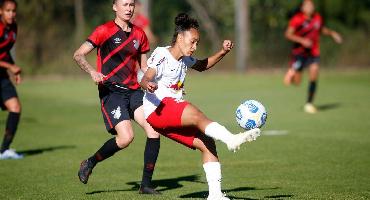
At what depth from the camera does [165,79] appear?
7.43m

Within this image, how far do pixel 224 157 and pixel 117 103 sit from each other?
2.96m

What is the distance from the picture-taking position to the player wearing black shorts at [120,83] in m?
8.38

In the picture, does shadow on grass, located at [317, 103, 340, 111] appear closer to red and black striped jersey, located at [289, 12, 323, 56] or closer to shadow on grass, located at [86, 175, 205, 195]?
red and black striped jersey, located at [289, 12, 323, 56]

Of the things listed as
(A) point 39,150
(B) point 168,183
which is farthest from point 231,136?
(A) point 39,150

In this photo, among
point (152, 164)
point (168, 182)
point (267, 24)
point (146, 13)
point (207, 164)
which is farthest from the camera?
point (267, 24)

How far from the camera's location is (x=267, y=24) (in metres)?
31.5

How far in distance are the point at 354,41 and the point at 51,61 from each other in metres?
11.7

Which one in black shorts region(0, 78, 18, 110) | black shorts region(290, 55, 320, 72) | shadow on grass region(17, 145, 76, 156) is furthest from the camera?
black shorts region(290, 55, 320, 72)

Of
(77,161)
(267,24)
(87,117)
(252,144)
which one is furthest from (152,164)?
(267,24)

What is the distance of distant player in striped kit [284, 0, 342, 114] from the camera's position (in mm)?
16922

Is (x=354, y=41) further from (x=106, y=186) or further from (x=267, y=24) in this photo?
(x=106, y=186)

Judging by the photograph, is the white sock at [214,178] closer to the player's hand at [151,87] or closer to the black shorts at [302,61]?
the player's hand at [151,87]

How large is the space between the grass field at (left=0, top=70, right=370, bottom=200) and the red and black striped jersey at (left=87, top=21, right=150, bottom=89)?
1.19 metres

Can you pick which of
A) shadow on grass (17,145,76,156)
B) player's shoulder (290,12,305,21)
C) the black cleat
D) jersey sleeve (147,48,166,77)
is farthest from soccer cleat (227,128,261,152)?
player's shoulder (290,12,305,21)
